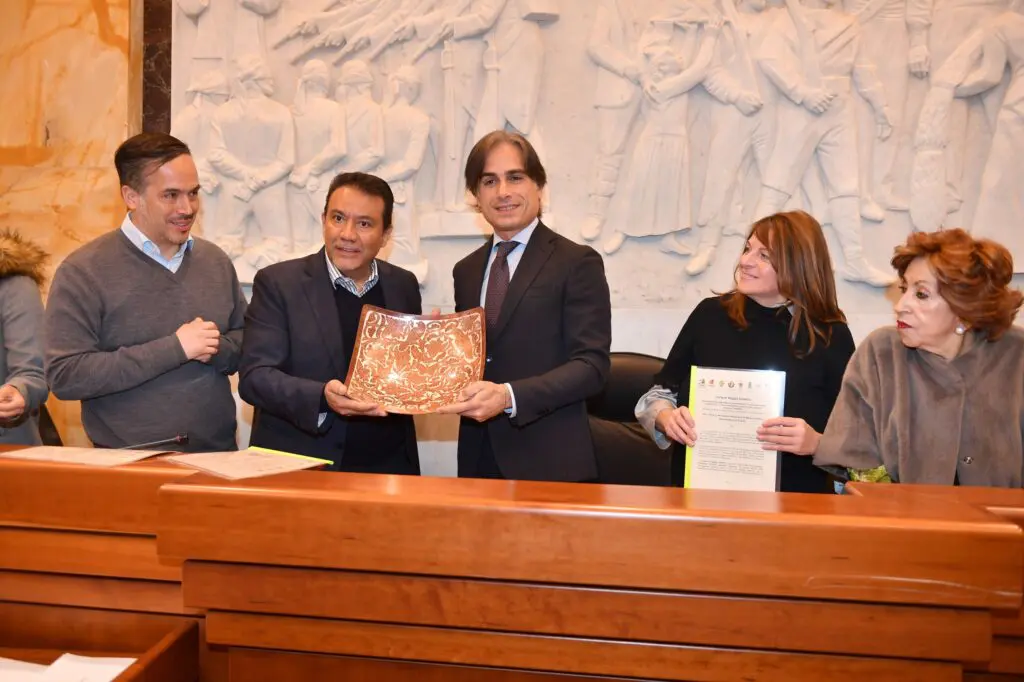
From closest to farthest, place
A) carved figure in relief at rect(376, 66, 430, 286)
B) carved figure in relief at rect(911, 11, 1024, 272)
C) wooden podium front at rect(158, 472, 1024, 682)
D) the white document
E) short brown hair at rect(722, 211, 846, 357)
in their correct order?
1. wooden podium front at rect(158, 472, 1024, 682)
2. the white document
3. short brown hair at rect(722, 211, 846, 357)
4. carved figure in relief at rect(911, 11, 1024, 272)
5. carved figure in relief at rect(376, 66, 430, 286)

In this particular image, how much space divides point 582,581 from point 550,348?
125 centimetres

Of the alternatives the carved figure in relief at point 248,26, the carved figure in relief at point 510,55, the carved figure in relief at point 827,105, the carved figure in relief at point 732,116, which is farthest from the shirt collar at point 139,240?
the carved figure in relief at point 827,105

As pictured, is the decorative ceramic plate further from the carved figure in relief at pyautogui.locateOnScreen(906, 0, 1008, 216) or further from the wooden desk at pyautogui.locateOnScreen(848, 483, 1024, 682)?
the carved figure in relief at pyautogui.locateOnScreen(906, 0, 1008, 216)

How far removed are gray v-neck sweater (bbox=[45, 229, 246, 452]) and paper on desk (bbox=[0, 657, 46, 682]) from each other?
103 centimetres

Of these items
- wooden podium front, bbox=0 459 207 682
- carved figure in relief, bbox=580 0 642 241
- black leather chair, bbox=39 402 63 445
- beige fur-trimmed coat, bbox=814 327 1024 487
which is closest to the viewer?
wooden podium front, bbox=0 459 207 682

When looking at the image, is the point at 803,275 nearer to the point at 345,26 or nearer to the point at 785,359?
the point at 785,359

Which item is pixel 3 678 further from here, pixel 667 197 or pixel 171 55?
pixel 171 55

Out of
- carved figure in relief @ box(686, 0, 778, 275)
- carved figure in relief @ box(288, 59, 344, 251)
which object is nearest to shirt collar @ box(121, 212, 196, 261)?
carved figure in relief @ box(288, 59, 344, 251)

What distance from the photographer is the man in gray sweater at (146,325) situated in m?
2.26

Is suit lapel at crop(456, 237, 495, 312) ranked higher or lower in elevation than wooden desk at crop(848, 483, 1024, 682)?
higher

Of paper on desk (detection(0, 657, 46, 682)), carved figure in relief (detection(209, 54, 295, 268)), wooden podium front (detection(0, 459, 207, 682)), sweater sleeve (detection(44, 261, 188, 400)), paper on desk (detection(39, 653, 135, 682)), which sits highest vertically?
carved figure in relief (detection(209, 54, 295, 268))

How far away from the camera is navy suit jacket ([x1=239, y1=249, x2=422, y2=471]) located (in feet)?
7.51

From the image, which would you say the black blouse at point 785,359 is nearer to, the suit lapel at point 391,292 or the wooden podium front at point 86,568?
the suit lapel at point 391,292

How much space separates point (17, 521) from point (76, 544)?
0.35ft
